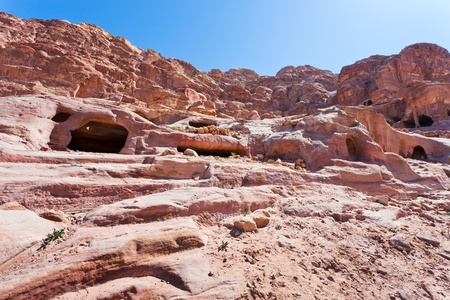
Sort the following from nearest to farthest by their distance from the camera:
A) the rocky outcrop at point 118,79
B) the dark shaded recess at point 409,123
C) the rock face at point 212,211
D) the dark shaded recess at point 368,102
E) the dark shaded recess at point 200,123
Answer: the rock face at point 212,211 < the dark shaded recess at point 200,123 < the rocky outcrop at point 118,79 < the dark shaded recess at point 409,123 < the dark shaded recess at point 368,102

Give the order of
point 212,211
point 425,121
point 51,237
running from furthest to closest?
point 425,121 → point 212,211 → point 51,237

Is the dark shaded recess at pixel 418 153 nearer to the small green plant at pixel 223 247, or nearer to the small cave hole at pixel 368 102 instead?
the small green plant at pixel 223 247

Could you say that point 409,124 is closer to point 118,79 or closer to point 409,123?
point 409,123

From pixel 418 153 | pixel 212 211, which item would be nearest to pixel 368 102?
pixel 418 153

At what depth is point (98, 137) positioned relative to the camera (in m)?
10.0

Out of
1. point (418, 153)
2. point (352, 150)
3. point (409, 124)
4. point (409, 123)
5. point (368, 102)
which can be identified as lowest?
point (418, 153)

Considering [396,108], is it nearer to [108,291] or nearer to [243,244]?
[243,244]

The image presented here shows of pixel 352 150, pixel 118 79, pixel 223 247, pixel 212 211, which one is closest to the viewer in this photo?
pixel 223 247

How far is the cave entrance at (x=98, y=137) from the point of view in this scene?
30.9ft

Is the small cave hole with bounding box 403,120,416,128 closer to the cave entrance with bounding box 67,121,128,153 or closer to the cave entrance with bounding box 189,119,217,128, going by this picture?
the cave entrance with bounding box 189,119,217,128

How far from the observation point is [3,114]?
679cm

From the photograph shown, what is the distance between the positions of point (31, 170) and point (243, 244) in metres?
4.15

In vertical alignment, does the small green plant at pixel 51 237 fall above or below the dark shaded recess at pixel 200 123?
below

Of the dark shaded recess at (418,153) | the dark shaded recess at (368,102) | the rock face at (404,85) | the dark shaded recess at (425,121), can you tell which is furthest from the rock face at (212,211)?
the dark shaded recess at (368,102)
